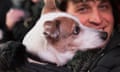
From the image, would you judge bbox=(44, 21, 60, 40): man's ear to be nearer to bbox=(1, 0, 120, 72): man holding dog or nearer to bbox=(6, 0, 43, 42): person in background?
bbox=(1, 0, 120, 72): man holding dog

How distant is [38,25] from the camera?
1396 millimetres

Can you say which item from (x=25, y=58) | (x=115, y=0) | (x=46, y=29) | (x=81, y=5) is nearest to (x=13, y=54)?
(x=25, y=58)

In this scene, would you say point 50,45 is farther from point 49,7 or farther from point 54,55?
point 49,7

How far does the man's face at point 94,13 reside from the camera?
1.30m

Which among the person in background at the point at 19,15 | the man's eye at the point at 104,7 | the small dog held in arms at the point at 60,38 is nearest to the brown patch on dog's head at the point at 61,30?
the small dog held in arms at the point at 60,38

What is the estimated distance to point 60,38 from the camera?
134 cm

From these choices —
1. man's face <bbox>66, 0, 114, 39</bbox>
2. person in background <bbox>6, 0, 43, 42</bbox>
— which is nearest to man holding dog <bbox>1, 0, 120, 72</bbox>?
man's face <bbox>66, 0, 114, 39</bbox>

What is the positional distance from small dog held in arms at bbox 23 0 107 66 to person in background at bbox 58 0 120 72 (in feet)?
0.08

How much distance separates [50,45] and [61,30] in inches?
2.9

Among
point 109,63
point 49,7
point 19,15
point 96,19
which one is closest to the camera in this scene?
point 109,63

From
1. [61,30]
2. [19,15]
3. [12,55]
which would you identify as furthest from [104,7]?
[19,15]

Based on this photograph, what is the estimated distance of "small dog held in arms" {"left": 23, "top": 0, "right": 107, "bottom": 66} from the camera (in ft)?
4.29

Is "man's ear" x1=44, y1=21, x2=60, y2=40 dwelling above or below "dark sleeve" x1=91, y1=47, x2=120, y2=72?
above

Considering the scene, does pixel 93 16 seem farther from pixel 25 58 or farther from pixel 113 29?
pixel 25 58
